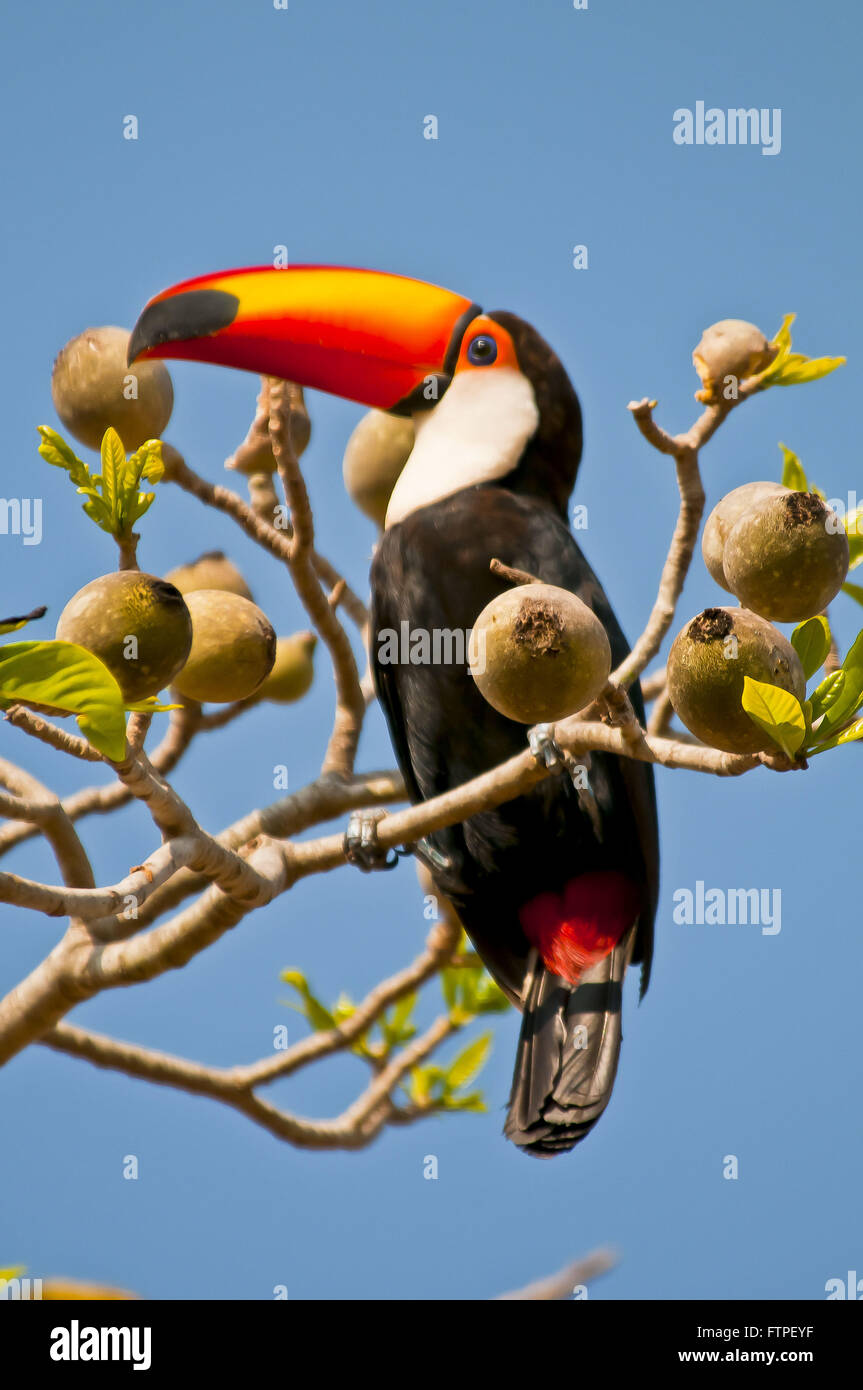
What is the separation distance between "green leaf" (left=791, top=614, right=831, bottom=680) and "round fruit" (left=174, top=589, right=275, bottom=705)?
1003mm

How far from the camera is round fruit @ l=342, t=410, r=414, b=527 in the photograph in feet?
14.3

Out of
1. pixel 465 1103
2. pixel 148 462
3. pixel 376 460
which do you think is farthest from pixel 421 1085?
pixel 148 462

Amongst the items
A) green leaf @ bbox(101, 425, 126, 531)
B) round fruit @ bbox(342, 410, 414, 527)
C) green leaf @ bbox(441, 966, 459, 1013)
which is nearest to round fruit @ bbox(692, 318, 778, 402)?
green leaf @ bbox(101, 425, 126, 531)

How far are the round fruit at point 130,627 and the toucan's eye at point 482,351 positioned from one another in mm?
2604

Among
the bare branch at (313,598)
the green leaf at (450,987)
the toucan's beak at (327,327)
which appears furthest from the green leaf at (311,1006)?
the toucan's beak at (327,327)

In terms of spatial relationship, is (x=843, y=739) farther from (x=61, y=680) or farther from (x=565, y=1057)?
(x=565, y=1057)

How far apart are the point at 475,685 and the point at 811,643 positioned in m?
1.69

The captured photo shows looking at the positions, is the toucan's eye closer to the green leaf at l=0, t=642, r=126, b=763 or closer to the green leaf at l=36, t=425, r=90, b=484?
the green leaf at l=36, t=425, r=90, b=484

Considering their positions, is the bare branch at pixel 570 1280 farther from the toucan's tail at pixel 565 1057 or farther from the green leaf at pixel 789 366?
the green leaf at pixel 789 366

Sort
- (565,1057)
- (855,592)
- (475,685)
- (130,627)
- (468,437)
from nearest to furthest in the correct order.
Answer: (130,627) < (855,592) < (565,1057) < (475,685) < (468,437)

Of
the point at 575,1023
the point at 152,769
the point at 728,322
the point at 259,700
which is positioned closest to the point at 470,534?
the point at 259,700

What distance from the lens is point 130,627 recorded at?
2137mm

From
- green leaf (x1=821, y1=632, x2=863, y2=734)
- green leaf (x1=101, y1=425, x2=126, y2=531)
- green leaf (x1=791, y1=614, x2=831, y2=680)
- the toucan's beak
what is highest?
the toucan's beak
